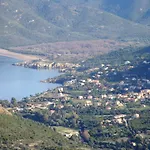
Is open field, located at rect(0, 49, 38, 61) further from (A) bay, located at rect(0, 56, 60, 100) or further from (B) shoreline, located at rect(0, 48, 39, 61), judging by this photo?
(A) bay, located at rect(0, 56, 60, 100)

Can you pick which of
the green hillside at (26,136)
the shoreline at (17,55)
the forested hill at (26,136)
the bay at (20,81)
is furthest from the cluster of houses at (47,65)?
the green hillside at (26,136)

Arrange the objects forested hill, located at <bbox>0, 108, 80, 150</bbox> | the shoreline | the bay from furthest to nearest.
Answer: the shoreline < the bay < forested hill, located at <bbox>0, 108, 80, 150</bbox>

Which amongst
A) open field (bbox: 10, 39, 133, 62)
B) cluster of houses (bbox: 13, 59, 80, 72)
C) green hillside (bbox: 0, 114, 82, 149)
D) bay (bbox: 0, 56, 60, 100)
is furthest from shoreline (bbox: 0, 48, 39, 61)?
green hillside (bbox: 0, 114, 82, 149)

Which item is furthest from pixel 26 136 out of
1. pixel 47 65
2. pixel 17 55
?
pixel 17 55

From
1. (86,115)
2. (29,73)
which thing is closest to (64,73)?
(29,73)

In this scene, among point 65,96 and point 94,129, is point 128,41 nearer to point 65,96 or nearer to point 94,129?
point 65,96

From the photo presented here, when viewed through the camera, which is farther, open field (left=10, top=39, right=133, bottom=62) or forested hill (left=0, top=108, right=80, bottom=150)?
open field (left=10, top=39, right=133, bottom=62)

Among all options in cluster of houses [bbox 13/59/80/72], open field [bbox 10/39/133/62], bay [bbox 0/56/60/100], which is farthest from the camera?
open field [bbox 10/39/133/62]

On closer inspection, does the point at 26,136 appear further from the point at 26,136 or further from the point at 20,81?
the point at 20,81
